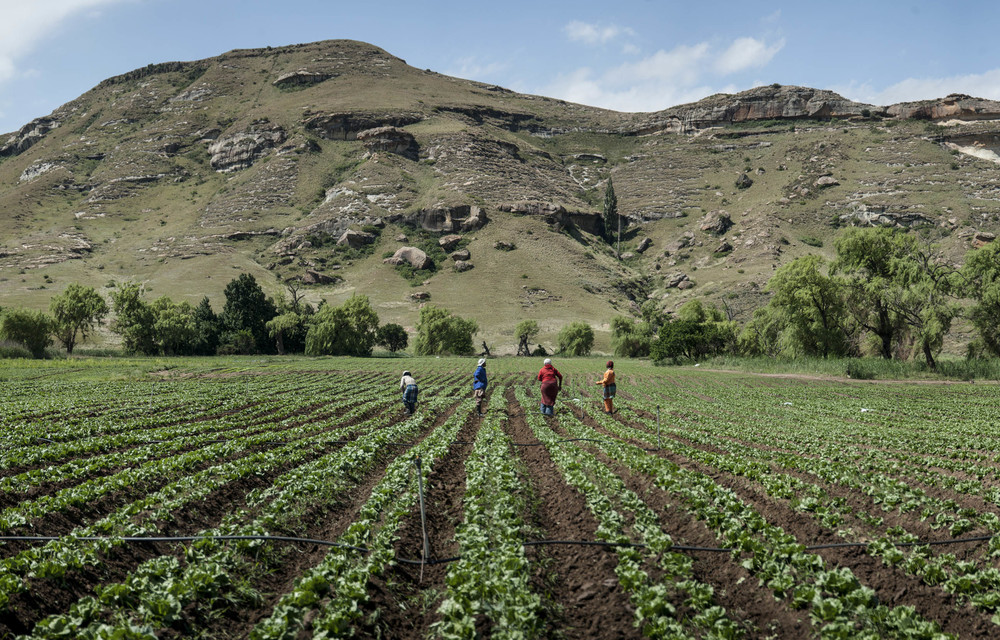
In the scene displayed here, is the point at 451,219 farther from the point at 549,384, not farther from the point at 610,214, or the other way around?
the point at 549,384

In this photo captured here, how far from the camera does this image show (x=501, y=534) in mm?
8773

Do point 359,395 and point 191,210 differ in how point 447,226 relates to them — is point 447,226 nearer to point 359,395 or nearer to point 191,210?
point 191,210

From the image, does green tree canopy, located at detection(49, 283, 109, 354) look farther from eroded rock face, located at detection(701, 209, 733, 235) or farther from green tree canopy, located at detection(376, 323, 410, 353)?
eroded rock face, located at detection(701, 209, 733, 235)

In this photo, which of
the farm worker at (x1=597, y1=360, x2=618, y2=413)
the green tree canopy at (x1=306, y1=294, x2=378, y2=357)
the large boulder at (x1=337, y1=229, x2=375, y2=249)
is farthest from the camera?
the large boulder at (x1=337, y1=229, x2=375, y2=249)

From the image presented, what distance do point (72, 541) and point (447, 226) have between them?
162066mm

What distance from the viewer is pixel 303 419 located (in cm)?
2258

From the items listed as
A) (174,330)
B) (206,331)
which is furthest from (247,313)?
(174,330)

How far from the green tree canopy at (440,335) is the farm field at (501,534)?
78003 millimetres

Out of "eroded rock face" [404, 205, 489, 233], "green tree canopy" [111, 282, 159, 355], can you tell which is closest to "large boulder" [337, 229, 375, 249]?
"eroded rock face" [404, 205, 489, 233]

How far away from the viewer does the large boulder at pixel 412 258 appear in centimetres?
15119

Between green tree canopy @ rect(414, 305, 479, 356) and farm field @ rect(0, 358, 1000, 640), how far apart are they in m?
78.0

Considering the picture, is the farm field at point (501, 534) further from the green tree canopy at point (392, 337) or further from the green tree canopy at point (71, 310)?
the green tree canopy at point (392, 337)

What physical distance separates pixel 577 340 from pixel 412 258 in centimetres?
6558

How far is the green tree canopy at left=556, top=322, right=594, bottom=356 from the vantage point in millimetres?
104938
